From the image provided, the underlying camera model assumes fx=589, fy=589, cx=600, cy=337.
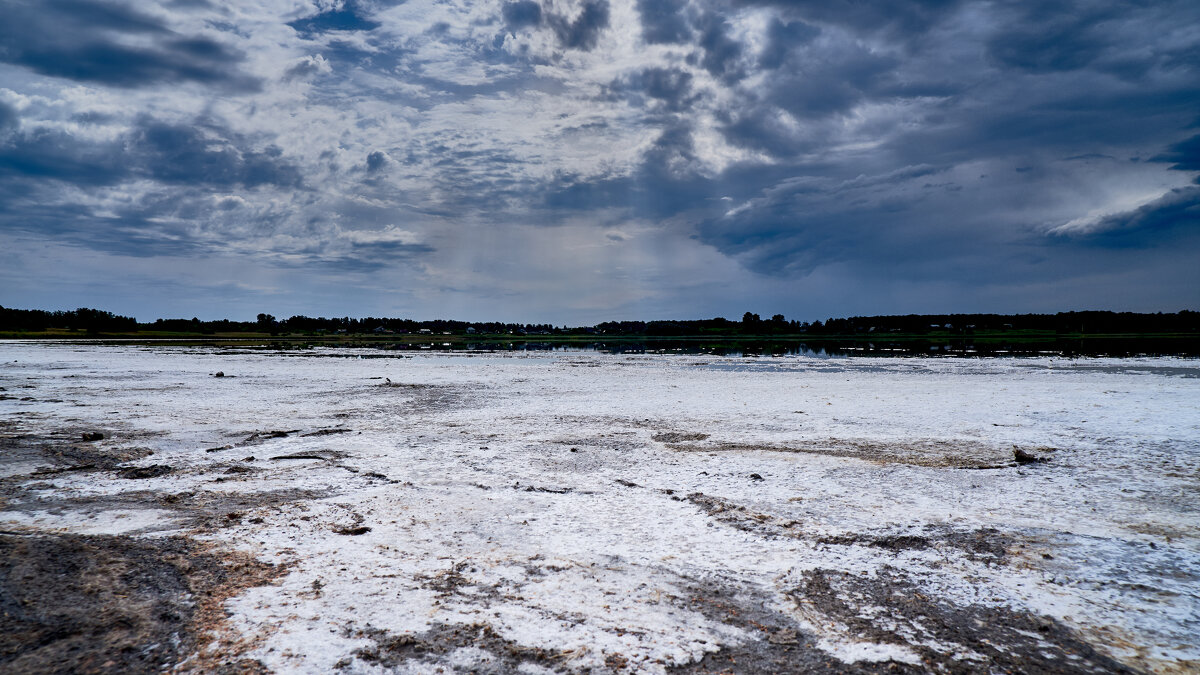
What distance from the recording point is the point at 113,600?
4047 millimetres

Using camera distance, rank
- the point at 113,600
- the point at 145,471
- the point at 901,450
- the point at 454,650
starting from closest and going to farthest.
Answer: the point at 454,650, the point at 113,600, the point at 145,471, the point at 901,450

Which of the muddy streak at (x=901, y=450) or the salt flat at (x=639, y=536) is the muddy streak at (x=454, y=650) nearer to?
the salt flat at (x=639, y=536)

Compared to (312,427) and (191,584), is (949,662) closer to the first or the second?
(191,584)

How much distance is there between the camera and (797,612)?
4.00 m

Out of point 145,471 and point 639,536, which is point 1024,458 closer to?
point 639,536

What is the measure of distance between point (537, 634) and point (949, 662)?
7.96ft

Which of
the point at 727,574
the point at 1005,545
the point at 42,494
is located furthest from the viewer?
the point at 42,494

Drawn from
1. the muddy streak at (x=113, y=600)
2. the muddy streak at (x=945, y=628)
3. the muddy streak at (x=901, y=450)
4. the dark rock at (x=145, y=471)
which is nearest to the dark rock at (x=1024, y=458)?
the muddy streak at (x=901, y=450)

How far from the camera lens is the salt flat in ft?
11.7

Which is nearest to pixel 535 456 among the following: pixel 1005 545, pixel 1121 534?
pixel 1005 545

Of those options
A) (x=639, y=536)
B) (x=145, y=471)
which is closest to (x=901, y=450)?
(x=639, y=536)

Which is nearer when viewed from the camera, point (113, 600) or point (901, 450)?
point (113, 600)

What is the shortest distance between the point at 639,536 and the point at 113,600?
396 cm

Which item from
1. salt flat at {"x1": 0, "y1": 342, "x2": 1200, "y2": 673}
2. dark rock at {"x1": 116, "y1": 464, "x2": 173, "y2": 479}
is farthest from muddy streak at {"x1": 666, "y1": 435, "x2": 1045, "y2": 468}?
dark rock at {"x1": 116, "y1": 464, "x2": 173, "y2": 479}
